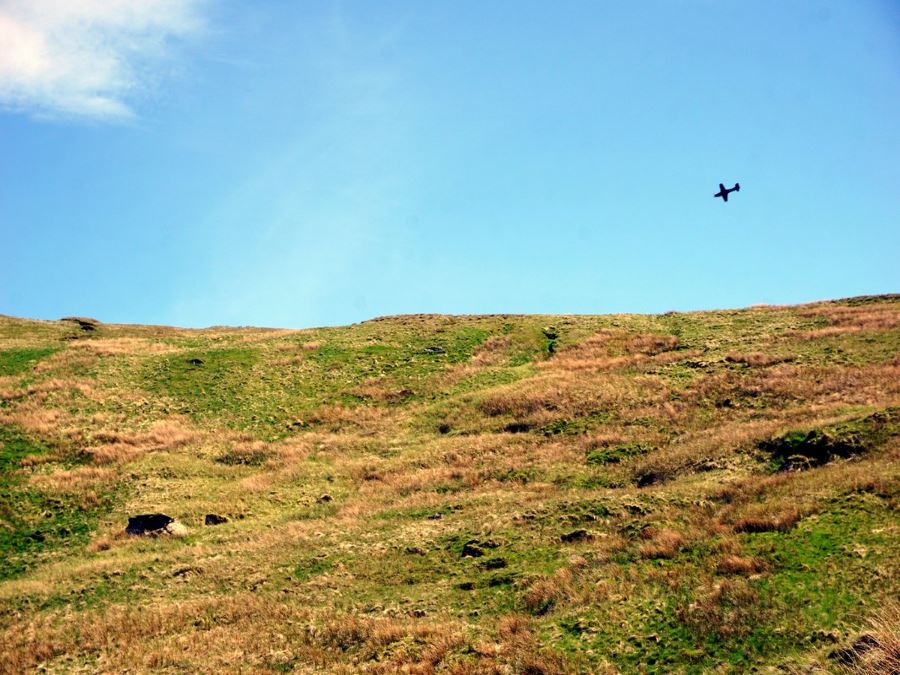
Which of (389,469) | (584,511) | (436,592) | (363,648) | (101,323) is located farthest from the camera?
(101,323)

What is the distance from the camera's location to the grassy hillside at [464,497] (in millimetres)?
17531

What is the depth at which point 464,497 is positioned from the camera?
32.6 metres

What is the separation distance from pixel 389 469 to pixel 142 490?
12836 millimetres

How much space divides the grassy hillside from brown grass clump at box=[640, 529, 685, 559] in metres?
0.10

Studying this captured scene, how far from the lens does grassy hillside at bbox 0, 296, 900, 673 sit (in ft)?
57.5

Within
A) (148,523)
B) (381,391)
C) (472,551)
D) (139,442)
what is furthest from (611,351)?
(148,523)

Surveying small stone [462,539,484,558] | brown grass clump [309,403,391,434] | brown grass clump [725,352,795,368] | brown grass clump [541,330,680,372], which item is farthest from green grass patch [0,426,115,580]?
brown grass clump [725,352,795,368]

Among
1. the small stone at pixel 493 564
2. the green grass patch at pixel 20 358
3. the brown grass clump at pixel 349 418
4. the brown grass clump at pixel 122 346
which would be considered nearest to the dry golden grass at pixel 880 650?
the small stone at pixel 493 564

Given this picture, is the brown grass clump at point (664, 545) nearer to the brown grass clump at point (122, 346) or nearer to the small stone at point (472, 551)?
the small stone at point (472, 551)

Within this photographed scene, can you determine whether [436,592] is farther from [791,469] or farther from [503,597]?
[791,469]

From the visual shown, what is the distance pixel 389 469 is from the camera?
38.5 metres

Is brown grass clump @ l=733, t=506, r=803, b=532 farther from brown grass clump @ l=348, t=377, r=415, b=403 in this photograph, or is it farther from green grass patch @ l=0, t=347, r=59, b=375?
green grass patch @ l=0, t=347, r=59, b=375

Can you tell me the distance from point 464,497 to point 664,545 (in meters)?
12.7

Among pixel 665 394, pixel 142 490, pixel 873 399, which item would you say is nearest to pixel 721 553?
pixel 873 399
